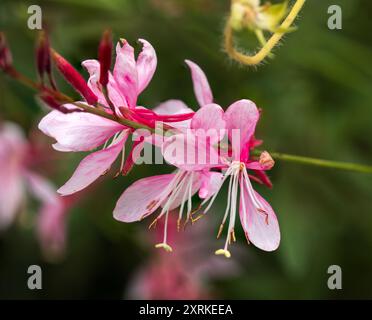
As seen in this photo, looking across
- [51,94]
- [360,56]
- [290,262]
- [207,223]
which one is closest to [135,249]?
[207,223]

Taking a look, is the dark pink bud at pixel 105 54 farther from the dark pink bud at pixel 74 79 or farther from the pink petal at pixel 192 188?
the pink petal at pixel 192 188

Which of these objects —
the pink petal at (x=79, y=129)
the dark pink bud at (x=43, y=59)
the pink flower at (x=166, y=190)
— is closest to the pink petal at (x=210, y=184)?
the pink flower at (x=166, y=190)

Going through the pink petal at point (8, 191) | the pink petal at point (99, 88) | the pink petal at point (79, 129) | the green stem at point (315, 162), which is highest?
the pink petal at point (8, 191)

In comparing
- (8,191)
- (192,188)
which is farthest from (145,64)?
(8,191)

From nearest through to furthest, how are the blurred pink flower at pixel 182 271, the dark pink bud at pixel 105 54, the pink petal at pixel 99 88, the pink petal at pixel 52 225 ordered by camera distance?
the dark pink bud at pixel 105 54 → the pink petal at pixel 99 88 → the pink petal at pixel 52 225 → the blurred pink flower at pixel 182 271

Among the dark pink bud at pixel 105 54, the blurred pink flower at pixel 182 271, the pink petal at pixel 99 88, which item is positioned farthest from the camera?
the blurred pink flower at pixel 182 271

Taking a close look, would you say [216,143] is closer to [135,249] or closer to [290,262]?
[290,262]

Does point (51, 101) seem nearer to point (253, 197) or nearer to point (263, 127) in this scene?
point (253, 197)

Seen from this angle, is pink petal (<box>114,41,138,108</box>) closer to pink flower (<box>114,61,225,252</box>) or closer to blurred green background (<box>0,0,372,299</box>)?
pink flower (<box>114,61,225,252</box>)
